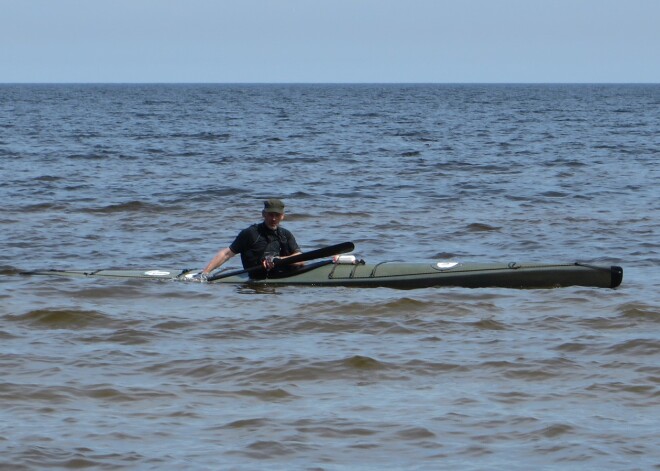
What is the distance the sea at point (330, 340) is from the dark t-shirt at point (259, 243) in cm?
37

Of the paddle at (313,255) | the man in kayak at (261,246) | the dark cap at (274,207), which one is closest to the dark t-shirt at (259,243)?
the man in kayak at (261,246)

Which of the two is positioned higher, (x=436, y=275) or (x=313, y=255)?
(x=313, y=255)

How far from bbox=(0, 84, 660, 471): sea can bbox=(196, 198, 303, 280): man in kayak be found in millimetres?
317

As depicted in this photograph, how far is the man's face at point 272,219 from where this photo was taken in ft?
37.2

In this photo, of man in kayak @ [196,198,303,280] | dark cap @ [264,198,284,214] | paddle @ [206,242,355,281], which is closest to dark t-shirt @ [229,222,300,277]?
man in kayak @ [196,198,303,280]

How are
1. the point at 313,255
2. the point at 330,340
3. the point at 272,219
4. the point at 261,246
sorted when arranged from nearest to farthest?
the point at 330,340 → the point at 313,255 → the point at 272,219 → the point at 261,246

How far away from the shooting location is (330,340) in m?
9.22

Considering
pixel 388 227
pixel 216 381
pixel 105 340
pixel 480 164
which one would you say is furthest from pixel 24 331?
pixel 480 164

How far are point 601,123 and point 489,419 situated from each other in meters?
46.6

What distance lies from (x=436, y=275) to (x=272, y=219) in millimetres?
1688

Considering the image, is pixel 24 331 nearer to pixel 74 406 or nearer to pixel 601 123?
pixel 74 406

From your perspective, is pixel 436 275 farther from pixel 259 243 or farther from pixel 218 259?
pixel 218 259

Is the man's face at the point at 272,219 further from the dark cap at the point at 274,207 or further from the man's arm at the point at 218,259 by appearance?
the man's arm at the point at 218,259

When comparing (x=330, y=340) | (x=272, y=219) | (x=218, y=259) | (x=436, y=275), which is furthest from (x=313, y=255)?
(x=330, y=340)
